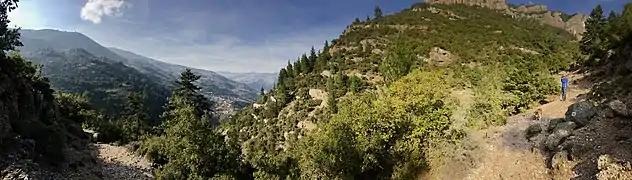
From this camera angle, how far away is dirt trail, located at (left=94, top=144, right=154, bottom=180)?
26.2 meters

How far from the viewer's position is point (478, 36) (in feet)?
239

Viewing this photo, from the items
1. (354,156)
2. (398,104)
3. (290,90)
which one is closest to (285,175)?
(354,156)

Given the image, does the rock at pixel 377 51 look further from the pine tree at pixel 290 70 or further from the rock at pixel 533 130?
the rock at pixel 533 130

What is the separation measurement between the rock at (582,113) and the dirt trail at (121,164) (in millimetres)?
24020

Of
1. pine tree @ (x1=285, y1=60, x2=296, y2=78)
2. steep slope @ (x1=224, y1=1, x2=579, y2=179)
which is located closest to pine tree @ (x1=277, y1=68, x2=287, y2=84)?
pine tree @ (x1=285, y1=60, x2=296, y2=78)

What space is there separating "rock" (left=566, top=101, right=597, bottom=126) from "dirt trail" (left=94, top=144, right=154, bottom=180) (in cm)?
2402

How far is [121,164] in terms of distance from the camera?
29.5m

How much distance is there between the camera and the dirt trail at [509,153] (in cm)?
1714

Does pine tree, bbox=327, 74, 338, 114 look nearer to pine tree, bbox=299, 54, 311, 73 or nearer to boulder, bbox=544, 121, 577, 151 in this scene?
pine tree, bbox=299, 54, 311, 73

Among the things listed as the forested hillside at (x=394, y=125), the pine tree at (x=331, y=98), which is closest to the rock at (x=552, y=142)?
the forested hillside at (x=394, y=125)

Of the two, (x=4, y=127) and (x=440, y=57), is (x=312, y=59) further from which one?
(x=4, y=127)

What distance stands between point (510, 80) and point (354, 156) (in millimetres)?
13654

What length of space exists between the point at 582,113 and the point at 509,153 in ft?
12.9

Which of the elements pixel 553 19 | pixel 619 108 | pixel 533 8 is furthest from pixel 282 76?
pixel 533 8
